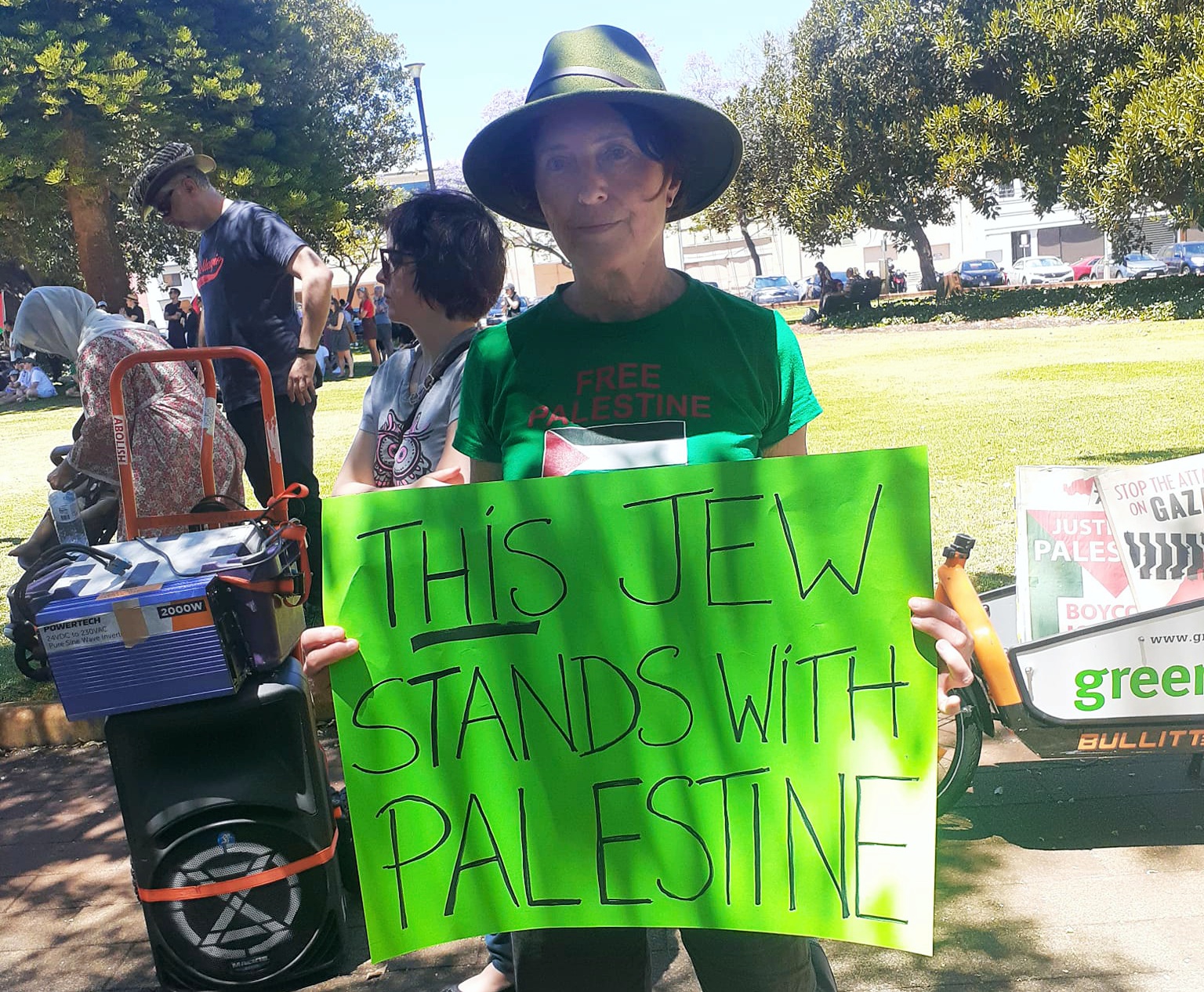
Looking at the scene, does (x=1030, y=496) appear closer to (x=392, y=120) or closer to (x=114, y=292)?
(x=114, y=292)

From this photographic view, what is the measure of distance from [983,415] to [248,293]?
845 centimetres

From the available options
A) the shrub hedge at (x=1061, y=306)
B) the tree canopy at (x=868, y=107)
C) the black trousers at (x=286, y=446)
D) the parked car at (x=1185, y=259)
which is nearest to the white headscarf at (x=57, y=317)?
the black trousers at (x=286, y=446)

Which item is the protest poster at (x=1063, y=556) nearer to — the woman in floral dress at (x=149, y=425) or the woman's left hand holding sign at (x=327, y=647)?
the woman's left hand holding sign at (x=327, y=647)

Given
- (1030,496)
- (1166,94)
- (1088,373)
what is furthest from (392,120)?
(1030,496)

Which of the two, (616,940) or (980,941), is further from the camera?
(980,941)

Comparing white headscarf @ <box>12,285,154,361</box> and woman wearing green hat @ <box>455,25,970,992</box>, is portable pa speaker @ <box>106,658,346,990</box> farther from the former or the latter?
white headscarf @ <box>12,285,154,361</box>

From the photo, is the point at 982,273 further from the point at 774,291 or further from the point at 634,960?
the point at 634,960

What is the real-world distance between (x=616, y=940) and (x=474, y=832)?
30 centimetres

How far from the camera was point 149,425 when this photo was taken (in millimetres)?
4016

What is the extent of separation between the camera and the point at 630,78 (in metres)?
1.90

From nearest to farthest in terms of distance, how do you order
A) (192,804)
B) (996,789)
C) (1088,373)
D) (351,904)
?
(192,804) < (351,904) < (996,789) < (1088,373)

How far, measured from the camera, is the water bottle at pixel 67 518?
4.24 metres

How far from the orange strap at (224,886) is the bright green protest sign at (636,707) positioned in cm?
A: 103

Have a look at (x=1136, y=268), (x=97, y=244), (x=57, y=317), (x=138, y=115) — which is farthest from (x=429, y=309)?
(x=1136, y=268)
